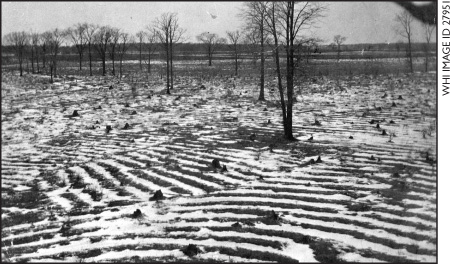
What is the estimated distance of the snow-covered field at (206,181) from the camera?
5.41 metres

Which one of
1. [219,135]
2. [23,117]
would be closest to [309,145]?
[219,135]

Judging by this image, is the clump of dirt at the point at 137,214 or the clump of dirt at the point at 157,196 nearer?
the clump of dirt at the point at 137,214

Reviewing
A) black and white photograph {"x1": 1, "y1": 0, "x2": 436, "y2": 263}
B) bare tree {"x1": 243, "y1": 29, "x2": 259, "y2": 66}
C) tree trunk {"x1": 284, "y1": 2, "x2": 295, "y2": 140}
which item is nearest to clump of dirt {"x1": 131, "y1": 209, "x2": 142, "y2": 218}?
black and white photograph {"x1": 1, "y1": 0, "x2": 436, "y2": 263}

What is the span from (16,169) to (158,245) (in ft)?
21.8

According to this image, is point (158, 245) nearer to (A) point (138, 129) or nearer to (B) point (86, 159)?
(B) point (86, 159)

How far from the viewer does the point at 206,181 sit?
8922 mm

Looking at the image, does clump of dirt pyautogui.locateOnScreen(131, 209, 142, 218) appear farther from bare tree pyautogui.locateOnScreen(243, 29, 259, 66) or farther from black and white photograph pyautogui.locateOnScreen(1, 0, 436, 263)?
bare tree pyautogui.locateOnScreen(243, 29, 259, 66)

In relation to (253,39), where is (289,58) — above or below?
below

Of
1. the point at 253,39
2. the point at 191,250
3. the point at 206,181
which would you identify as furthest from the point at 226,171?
the point at 253,39

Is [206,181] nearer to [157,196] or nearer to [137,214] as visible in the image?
[157,196]

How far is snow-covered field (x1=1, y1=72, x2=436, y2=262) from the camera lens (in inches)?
213

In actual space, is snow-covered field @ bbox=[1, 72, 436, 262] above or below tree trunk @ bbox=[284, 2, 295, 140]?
below

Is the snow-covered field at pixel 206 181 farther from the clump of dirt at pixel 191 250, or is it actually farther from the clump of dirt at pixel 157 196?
the clump of dirt at pixel 157 196

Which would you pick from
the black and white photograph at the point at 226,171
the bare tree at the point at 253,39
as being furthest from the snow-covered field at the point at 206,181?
the bare tree at the point at 253,39
